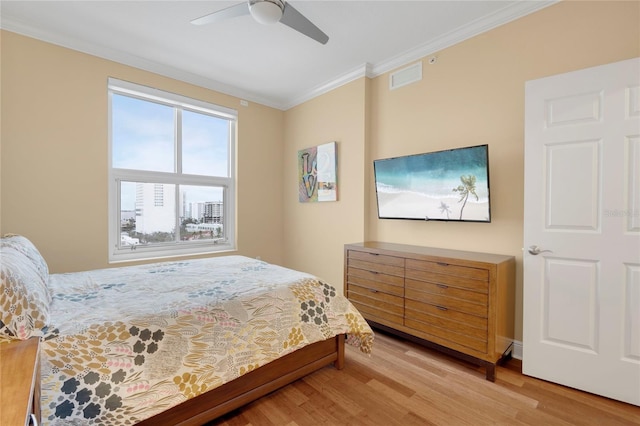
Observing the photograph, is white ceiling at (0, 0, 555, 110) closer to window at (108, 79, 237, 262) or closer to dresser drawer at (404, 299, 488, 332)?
window at (108, 79, 237, 262)

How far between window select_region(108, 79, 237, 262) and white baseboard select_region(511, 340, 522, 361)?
3.32 metres

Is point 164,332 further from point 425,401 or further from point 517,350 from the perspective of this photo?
point 517,350

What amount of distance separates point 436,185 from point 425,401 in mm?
1727

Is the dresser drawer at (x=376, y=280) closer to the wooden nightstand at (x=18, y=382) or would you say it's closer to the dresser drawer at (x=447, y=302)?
the dresser drawer at (x=447, y=302)

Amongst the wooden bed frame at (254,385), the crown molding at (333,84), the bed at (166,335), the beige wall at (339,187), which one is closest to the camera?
the bed at (166,335)

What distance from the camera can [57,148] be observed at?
2783 mm

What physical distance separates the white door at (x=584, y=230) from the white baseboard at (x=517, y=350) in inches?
9.7

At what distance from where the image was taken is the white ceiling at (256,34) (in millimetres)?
2367

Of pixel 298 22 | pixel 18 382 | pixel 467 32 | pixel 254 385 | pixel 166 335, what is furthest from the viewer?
pixel 467 32

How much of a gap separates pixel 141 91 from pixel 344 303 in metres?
3.12

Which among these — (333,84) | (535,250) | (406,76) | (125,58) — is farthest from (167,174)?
(535,250)

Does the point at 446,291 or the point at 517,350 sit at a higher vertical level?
the point at 446,291

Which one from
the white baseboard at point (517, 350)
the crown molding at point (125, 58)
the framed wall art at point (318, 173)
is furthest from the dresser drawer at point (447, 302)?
the crown molding at point (125, 58)

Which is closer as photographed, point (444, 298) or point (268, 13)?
point (268, 13)
